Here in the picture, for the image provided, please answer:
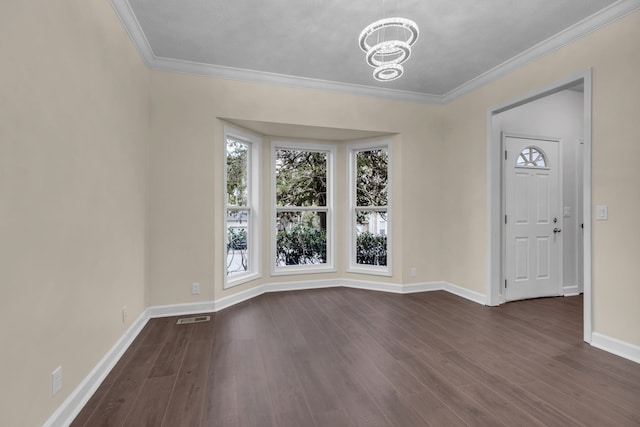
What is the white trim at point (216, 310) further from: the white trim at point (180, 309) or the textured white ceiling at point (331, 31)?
the textured white ceiling at point (331, 31)

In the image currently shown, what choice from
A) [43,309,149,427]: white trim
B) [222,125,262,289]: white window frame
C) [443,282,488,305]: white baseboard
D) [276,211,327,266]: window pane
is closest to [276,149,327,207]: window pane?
[276,211,327,266]: window pane

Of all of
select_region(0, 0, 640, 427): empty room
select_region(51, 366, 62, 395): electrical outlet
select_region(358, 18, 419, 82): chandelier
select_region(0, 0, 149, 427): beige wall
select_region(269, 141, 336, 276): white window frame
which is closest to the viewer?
select_region(0, 0, 149, 427): beige wall

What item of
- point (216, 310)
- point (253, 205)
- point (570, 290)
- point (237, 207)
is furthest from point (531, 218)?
point (216, 310)

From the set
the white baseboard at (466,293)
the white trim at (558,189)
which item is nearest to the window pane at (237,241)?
the white baseboard at (466,293)

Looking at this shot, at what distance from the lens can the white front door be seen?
161 inches

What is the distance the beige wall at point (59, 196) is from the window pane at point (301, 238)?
231 cm

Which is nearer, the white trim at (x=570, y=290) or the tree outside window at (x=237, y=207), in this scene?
the tree outside window at (x=237, y=207)

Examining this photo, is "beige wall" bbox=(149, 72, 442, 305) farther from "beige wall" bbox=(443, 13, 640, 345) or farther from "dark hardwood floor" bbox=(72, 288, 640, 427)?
"beige wall" bbox=(443, 13, 640, 345)

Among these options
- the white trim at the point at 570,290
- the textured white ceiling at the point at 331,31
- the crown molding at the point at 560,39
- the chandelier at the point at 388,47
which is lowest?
the white trim at the point at 570,290

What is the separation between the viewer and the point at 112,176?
2.45m

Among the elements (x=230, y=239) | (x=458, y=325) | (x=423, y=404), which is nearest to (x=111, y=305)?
(x=230, y=239)

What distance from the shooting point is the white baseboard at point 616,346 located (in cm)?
246

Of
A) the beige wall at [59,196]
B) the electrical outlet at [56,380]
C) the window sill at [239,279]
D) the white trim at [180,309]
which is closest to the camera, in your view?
the beige wall at [59,196]

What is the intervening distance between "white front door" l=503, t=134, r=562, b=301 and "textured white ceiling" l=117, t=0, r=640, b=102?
134 centimetres
